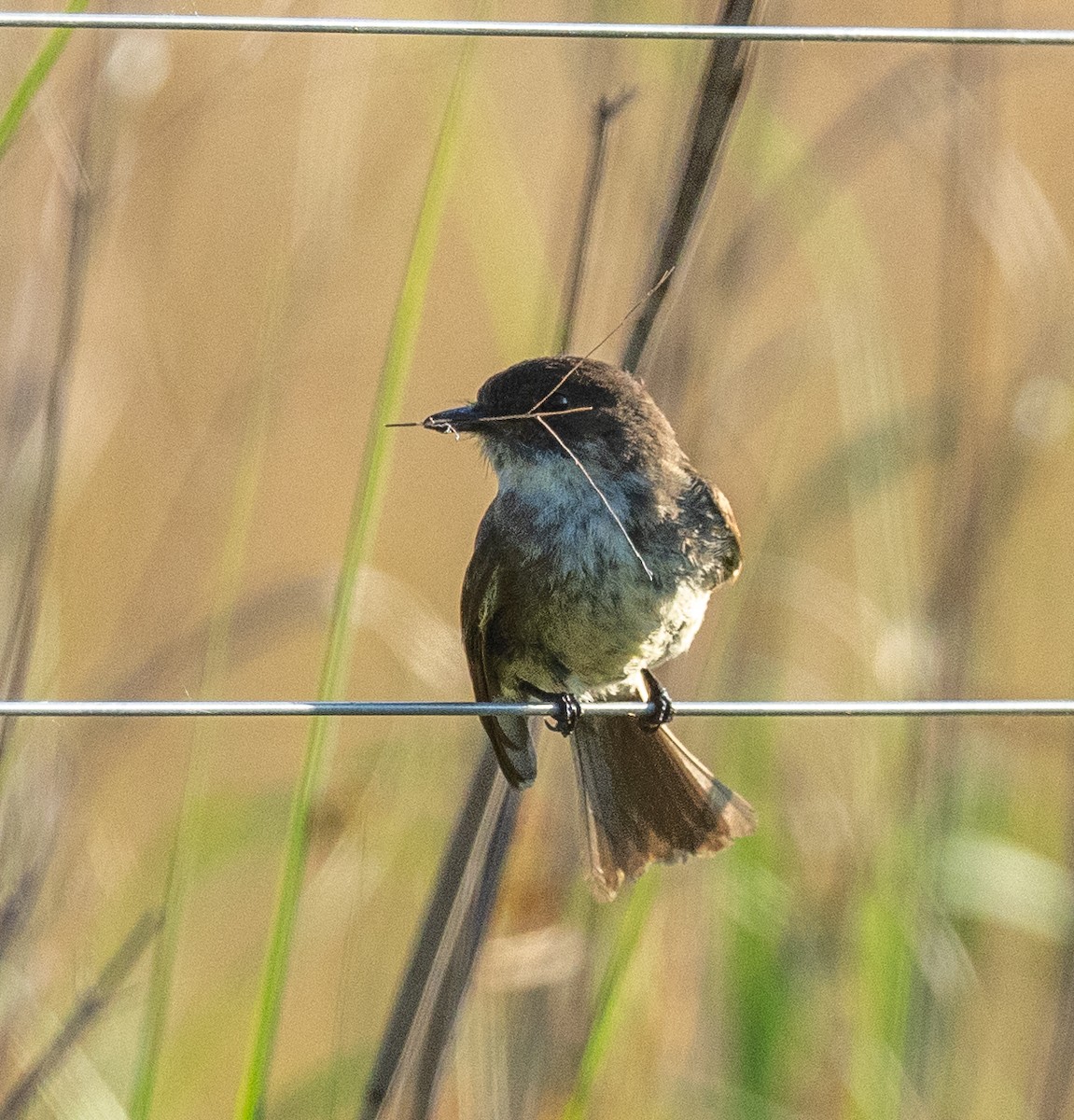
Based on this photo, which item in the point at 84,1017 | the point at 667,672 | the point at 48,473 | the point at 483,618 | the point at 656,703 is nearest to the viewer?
the point at 84,1017

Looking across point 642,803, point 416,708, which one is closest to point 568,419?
point 642,803

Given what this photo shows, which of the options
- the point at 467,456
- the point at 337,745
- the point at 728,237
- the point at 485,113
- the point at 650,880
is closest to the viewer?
the point at 650,880

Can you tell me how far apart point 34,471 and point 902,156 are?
3078mm

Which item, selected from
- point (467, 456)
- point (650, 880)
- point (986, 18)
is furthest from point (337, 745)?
point (986, 18)

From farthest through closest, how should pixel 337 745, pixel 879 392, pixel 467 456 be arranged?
pixel 467 456 < pixel 337 745 < pixel 879 392

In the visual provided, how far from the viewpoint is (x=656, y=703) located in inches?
114

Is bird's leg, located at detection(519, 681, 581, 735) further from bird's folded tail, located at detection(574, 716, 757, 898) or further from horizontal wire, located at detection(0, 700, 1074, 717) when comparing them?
horizontal wire, located at detection(0, 700, 1074, 717)

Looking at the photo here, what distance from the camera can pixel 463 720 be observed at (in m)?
3.04

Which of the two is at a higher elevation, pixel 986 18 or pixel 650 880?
pixel 986 18

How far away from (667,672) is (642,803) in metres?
0.25

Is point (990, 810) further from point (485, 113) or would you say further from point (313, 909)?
point (485, 113)

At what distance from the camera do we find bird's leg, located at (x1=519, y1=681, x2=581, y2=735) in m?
2.88

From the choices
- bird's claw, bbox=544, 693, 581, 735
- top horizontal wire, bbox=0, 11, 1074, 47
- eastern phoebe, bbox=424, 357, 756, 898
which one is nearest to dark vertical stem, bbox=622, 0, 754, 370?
top horizontal wire, bbox=0, 11, 1074, 47

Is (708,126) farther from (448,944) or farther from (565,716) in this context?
(565,716)
